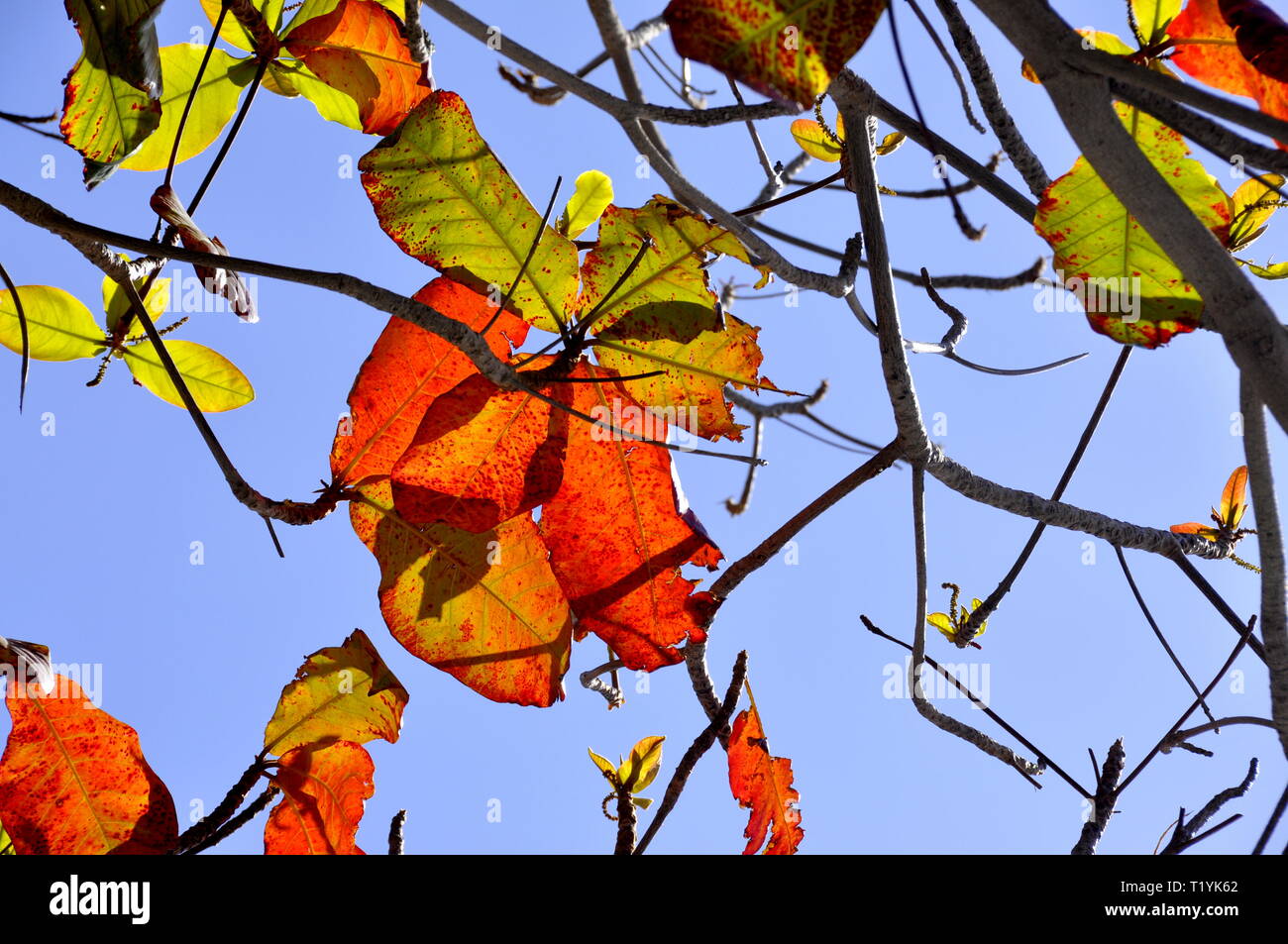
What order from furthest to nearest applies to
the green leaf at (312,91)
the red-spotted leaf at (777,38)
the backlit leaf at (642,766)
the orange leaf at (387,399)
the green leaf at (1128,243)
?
the backlit leaf at (642,766) < the green leaf at (312,91) < the orange leaf at (387,399) < the green leaf at (1128,243) < the red-spotted leaf at (777,38)

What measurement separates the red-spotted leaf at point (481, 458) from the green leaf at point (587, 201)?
27 centimetres

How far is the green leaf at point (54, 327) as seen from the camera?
651 mm

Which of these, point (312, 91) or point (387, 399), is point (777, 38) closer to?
point (387, 399)

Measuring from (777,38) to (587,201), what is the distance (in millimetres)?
462

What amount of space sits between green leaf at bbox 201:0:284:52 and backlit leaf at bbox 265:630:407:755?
486 millimetres

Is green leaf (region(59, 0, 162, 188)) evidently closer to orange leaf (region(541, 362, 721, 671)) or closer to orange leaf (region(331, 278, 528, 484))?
orange leaf (region(331, 278, 528, 484))

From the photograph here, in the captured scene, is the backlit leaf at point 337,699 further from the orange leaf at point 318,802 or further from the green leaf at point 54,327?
the green leaf at point 54,327

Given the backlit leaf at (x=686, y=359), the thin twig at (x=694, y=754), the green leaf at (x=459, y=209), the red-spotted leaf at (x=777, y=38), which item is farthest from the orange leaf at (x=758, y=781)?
the red-spotted leaf at (x=777, y=38)

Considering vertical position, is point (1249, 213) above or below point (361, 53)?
below

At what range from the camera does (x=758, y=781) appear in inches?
26.2

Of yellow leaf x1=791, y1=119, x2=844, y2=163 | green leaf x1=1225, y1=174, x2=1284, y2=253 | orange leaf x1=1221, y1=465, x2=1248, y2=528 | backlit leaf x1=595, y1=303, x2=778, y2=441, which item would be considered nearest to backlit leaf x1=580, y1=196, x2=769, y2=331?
backlit leaf x1=595, y1=303, x2=778, y2=441

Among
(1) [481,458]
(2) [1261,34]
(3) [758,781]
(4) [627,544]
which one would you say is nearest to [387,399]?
(1) [481,458]

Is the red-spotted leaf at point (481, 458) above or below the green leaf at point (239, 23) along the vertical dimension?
below
